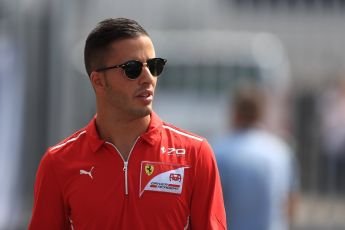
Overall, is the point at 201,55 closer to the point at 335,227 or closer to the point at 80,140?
the point at 335,227

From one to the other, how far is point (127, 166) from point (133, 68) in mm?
386

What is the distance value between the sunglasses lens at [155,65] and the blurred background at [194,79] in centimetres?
421

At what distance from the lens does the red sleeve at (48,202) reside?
13.4 feet

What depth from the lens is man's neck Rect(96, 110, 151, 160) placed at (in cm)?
411

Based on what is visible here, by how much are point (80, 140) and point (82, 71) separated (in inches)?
182

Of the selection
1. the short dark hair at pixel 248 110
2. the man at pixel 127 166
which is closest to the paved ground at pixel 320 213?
the short dark hair at pixel 248 110

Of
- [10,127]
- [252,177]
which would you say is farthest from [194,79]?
[252,177]

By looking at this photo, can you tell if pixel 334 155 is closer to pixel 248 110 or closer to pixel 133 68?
pixel 248 110

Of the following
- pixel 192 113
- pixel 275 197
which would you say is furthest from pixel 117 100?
pixel 192 113

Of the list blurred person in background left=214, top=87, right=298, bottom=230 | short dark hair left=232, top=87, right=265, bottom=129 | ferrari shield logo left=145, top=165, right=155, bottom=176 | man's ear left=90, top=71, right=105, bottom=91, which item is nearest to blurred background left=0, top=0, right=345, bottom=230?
short dark hair left=232, top=87, right=265, bottom=129

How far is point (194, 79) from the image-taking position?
10023mm

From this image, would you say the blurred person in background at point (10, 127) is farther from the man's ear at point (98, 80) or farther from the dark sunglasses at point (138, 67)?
the dark sunglasses at point (138, 67)

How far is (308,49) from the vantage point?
969 centimetres

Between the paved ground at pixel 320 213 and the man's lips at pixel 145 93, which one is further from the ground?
the man's lips at pixel 145 93
